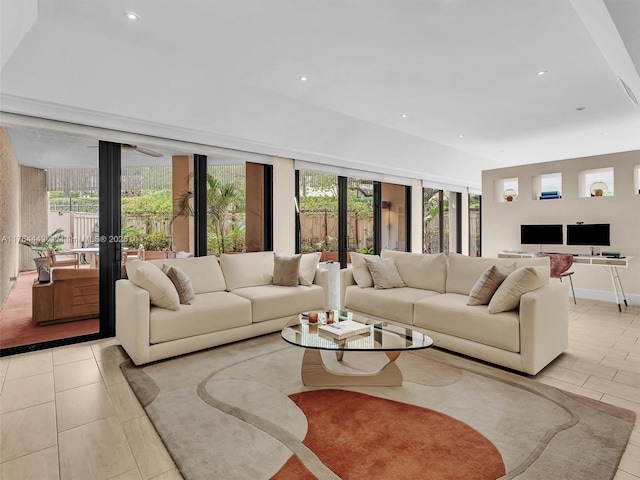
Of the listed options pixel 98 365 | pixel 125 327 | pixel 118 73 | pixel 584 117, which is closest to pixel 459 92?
pixel 584 117

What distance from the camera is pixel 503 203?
700 centimetres

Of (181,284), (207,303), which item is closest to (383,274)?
(207,303)

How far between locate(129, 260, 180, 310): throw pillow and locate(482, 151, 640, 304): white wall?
20.3ft

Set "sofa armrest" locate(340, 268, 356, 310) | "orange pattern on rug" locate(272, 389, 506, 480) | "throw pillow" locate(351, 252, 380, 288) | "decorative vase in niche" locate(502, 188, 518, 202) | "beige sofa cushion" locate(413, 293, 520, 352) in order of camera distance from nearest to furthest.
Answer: "orange pattern on rug" locate(272, 389, 506, 480) → "beige sofa cushion" locate(413, 293, 520, 352) → "throw pillow" locate(351, 252, 380, 288) → "sofa armrest" locate(340, 268, 356, 310) → "decorative vase in niche" locate(502, 188, 518, 202)

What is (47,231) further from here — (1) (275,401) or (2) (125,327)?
(1) (275,401)

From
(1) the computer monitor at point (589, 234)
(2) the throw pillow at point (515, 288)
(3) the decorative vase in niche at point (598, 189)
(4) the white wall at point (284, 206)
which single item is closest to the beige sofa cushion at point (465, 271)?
(2) the throw pillow at point (515, 288)

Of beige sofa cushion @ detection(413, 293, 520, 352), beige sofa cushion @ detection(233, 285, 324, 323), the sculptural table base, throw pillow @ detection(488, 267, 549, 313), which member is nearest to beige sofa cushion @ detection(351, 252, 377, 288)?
beige sofa cushion @ detection(233, 285, 324, 323)

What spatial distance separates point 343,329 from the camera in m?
2.82

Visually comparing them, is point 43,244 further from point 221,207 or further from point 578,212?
point 578,212

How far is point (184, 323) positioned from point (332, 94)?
3307mm

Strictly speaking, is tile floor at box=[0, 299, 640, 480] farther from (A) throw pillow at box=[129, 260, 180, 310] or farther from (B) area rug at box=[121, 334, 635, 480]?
(A) throw pillow at box=[129, 260, 180, 310]

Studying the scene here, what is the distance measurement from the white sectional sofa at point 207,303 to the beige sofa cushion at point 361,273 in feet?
1.37

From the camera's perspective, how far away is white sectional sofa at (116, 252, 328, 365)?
10.3 ft

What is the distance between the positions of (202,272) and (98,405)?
1.84m
